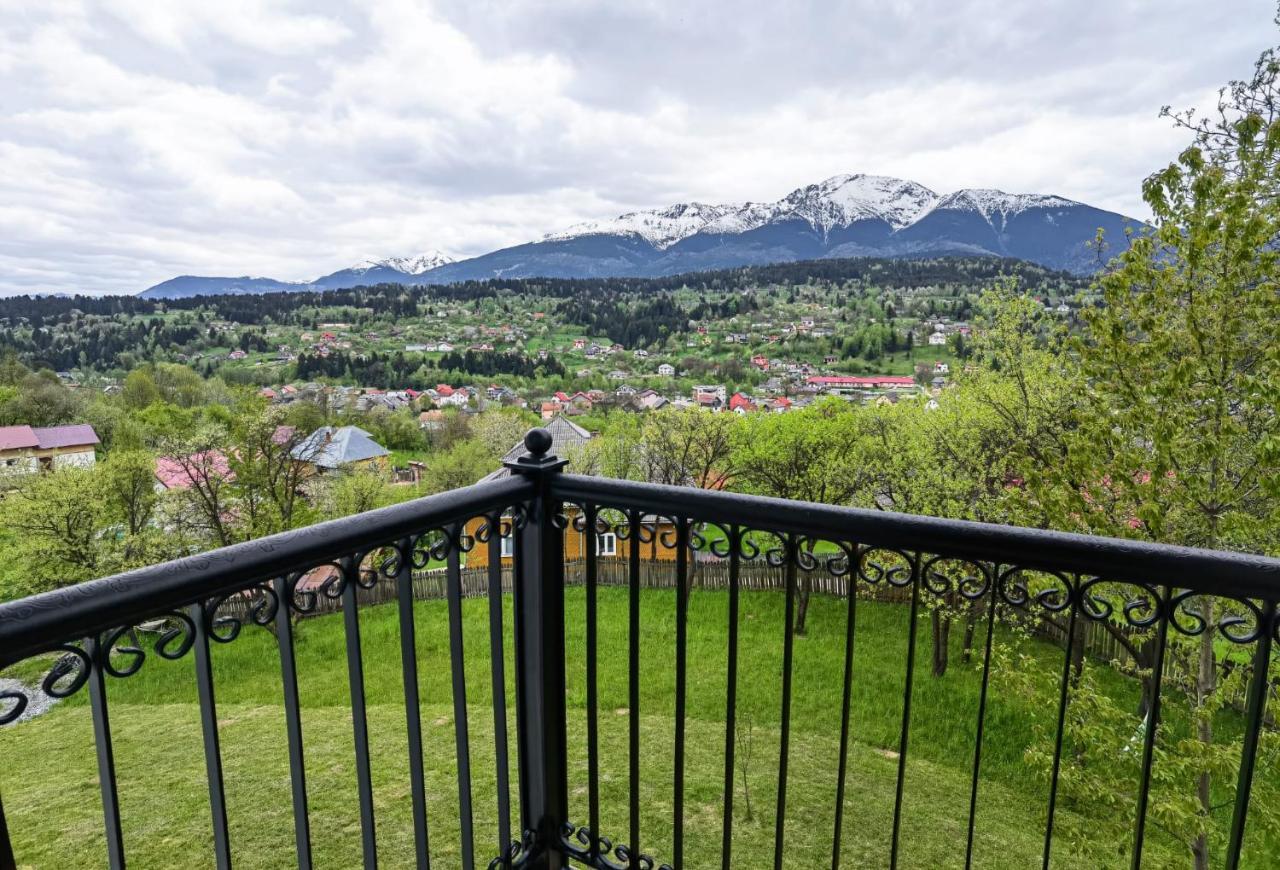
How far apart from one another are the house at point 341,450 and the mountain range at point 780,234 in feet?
247

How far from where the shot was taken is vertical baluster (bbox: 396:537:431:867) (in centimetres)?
141

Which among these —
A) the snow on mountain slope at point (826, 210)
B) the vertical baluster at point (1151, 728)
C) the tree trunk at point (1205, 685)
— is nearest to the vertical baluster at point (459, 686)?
the vertical baluster at point (1151, 728)

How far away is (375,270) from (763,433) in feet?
532

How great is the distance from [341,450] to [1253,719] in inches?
980

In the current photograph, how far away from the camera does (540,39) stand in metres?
6.57

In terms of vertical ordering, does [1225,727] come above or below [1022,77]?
below

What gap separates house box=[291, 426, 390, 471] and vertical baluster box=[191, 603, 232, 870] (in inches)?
613

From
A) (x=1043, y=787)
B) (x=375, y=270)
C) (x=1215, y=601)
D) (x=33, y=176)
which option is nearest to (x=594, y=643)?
(x=1215, y=601)

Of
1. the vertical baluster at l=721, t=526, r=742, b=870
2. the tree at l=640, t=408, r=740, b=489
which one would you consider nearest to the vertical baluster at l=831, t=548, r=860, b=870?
the vertical baluster at l=721, t=526, r=742, b=870

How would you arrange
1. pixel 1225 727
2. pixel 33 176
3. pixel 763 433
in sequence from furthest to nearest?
pixel 763 433 → pixel 33 176 → pixel 1225 727

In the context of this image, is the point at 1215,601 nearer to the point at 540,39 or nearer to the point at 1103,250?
the point at 1103,250

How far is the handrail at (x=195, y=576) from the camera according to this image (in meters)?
0.83

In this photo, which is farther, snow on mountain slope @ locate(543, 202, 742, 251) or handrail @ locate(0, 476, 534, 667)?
snow on mountain slope @ locate(543, 202, 742, 251)

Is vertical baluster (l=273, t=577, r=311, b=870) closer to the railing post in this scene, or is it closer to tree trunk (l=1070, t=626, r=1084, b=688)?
A: the railing post
